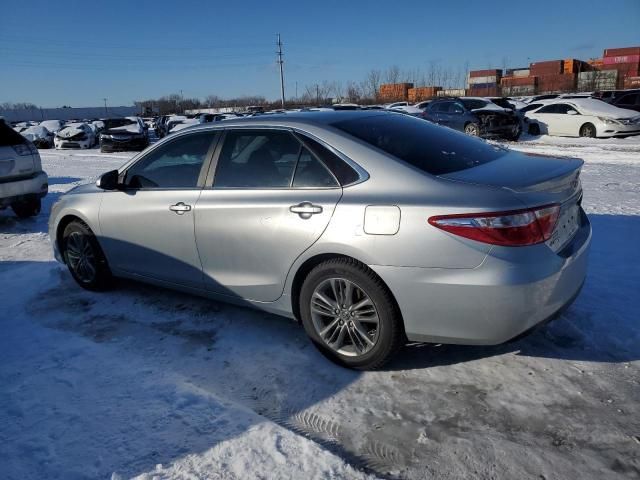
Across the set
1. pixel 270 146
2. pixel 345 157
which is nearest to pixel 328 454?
pixel 345 157

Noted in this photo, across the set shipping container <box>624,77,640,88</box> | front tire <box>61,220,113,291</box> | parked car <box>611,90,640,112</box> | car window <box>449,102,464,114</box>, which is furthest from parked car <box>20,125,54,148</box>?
shipping container <box>624,77,640,88</box>

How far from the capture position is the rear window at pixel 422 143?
318 centimetres

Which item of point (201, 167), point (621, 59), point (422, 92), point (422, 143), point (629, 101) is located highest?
point (621, 59)

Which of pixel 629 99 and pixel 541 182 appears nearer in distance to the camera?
pixel 541 182

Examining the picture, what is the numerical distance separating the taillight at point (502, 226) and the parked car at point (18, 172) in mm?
6967

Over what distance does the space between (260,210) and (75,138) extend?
24988mm

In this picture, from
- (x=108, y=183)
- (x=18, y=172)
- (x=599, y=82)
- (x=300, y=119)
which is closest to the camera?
(x=300, y=119)

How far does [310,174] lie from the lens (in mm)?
3330

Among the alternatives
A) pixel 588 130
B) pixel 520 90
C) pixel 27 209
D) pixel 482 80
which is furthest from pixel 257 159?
pixel 482 80

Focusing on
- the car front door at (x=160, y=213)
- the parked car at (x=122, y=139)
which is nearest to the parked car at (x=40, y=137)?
the parked car at (x=122, y=139)

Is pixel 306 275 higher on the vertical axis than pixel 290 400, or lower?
higher

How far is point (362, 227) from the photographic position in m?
2.96

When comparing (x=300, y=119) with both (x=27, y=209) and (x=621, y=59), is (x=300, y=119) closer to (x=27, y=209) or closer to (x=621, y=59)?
(x=27, y=209)

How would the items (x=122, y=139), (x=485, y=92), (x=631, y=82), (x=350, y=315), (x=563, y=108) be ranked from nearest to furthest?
(x=350, y=315)
(x=563, y=108)
(x=122, y=139)
(x=631, y=82)
(x=485, y=92)
